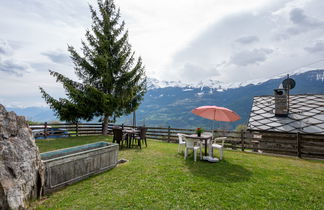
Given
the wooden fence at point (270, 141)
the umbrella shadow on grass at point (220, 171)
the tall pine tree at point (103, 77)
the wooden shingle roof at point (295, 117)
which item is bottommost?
the umbrella shadow on grass at point (220, 171)

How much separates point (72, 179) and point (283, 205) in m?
4.62

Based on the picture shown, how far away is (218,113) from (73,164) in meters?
5.37

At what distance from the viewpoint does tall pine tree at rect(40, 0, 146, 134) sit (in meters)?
11.2

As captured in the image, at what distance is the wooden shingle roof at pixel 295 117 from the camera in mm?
8531

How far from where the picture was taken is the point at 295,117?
9.30 metres

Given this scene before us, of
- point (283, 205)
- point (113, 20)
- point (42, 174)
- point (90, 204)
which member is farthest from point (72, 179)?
point (113, 20)

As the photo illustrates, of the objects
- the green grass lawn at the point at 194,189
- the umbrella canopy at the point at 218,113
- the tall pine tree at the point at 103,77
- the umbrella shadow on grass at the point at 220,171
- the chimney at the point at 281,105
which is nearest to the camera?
the green grass lawn at the point at 194,189

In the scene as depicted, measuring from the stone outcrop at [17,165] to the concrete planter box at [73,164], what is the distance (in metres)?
0.24

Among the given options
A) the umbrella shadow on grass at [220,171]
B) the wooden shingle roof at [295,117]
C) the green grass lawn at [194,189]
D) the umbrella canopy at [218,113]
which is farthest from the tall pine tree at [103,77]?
the wooden shingle roof at [295,117]

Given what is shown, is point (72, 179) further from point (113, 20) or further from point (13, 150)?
point (113, 20)

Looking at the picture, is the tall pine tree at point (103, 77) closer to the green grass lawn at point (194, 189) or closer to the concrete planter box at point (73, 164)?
the concrete planter box at point (73, 164)

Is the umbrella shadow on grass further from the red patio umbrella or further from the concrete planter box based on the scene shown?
the concrete planter box

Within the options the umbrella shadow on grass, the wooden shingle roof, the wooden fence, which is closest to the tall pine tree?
the wooden fence

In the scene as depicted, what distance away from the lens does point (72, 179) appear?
3.83 meters
